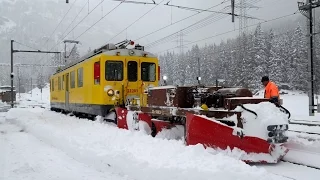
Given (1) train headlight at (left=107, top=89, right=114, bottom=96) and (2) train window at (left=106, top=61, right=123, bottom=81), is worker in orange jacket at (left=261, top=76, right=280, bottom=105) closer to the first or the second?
(1) train headlight at (left=107, top=89, right=114, bottom=96)

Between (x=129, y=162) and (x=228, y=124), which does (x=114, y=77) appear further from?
(x=228, y=124)

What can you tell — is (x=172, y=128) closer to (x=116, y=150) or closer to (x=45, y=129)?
(x=116, y=150)

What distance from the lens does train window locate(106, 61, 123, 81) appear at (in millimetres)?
12586

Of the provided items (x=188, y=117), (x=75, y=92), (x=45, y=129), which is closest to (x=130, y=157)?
(x=188, y=117)

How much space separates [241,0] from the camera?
17594 mm

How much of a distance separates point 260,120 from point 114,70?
7581 mm

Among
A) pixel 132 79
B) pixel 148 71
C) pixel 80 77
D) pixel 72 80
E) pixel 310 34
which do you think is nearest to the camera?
pixel 132 79

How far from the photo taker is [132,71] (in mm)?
13203

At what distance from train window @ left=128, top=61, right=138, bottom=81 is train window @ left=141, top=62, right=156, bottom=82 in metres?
0.28

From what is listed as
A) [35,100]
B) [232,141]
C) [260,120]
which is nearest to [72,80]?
[232,141]

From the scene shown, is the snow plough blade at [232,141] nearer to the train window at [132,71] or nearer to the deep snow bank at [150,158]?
the deep snow bank at [150,158]

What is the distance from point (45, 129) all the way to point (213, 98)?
21.2ft

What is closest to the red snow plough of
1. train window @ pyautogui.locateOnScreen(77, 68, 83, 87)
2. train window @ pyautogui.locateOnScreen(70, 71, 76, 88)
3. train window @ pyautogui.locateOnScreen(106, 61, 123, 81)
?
train window @ pyautogui.locateOnScreen(106, 61, 123, 81)

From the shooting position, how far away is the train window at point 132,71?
517 inches
